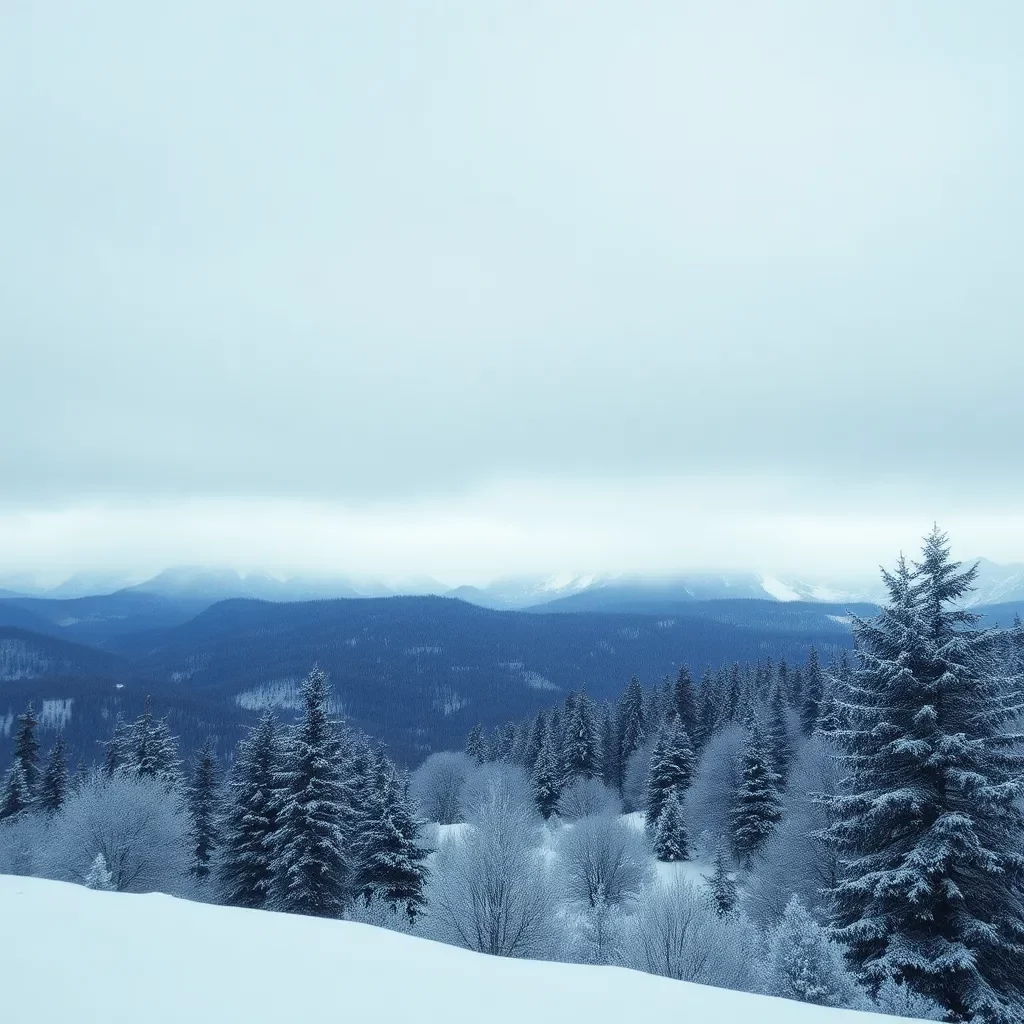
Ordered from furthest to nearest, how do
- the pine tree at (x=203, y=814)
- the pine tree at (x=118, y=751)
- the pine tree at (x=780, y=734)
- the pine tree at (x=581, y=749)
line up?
1. the pine tree at (x=581, y=749)
2. the pine tree at (x=780, y=734)
3. the pine tree at (x=118, y=751)
4. the pine tree at (x=203, y=814)

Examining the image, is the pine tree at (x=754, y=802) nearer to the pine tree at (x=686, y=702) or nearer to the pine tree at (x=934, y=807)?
the pine tree at (x=686, y=702)

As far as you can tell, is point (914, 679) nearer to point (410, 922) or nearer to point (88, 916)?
point (88, 916)

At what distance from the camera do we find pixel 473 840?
837 inches

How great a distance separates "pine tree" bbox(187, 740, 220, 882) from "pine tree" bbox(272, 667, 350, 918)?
38.9 ft

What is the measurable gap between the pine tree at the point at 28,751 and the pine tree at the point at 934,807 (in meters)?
49.8

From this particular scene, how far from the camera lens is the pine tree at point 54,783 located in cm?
3819

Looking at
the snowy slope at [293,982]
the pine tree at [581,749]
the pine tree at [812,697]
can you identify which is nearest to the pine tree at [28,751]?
the pine tree at [581,749]

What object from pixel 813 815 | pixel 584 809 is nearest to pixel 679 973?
pixel 813 815

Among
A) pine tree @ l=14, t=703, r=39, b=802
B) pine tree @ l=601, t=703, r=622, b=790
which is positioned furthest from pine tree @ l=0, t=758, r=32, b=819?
pine tree @ l=601, t=703, r=622, b=790

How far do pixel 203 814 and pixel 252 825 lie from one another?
470 inches

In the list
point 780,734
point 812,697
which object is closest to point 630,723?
point 812,697

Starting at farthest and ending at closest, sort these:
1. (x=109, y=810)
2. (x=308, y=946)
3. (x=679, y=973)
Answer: (x=109, y=810) < (x=679, y=973) < (x=308, y=946)

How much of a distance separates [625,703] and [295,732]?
44.4 metres

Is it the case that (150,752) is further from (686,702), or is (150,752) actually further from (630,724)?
(686,702)
